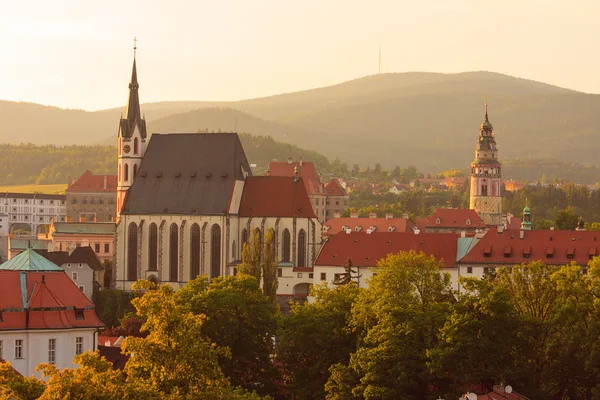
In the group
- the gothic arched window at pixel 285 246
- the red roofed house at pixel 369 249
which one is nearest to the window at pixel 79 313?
the red roofed house at pixel 369 249

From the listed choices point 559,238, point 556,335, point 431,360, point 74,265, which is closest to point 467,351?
point 431,360

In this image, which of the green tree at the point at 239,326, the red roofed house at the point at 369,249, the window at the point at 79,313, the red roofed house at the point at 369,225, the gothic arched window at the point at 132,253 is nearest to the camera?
the window at the point at 79,313

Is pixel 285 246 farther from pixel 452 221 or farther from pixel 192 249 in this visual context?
pixel 452 221

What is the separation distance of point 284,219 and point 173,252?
1091 cm

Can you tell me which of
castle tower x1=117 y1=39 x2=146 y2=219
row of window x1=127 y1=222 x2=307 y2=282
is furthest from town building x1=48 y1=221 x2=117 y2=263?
row of window x1=127 y1=222 x2=307 y2=282

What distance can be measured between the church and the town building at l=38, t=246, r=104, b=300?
2252mm

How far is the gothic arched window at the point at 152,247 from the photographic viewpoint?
428 feet

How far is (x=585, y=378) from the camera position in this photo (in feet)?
233

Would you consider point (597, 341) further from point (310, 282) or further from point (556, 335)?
point (310, 282)

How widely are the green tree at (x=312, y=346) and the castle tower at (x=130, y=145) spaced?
61.3m

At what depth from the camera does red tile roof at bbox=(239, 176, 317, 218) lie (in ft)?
422

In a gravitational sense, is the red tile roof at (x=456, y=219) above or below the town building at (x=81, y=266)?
above

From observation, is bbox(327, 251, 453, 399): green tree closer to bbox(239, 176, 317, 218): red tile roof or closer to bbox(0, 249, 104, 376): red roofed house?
bbox(0, 249, 104, 376): red roofed house

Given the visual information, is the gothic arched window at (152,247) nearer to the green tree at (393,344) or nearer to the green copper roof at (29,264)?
the green copper roof at (29,264)
